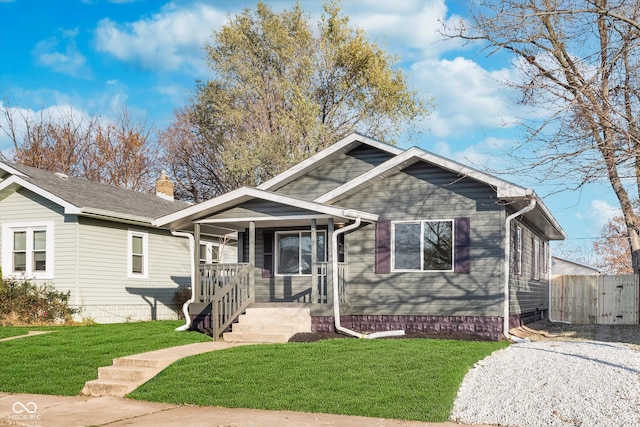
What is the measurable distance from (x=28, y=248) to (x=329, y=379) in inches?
495

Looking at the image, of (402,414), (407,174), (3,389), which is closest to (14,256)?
(3,389)

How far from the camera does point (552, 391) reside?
8828 mm

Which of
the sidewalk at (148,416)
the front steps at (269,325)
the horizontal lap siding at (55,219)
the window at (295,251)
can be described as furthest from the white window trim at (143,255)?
the sidewalk at (148,416)

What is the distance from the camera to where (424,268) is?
15.9 meters

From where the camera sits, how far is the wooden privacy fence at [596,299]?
22.4m

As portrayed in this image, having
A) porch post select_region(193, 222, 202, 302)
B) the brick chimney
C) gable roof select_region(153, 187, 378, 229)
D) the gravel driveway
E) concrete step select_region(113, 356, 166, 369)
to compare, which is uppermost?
the brick chimney

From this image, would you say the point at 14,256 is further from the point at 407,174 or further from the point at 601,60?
the point at 601,60

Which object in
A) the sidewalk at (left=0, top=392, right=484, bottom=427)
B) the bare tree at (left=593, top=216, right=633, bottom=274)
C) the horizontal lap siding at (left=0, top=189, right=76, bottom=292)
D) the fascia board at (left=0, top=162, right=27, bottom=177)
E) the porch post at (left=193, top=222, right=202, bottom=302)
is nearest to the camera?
the sidewalk at (left=0, top=392, right=484, bottom=427)

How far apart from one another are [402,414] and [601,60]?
6.82 metres

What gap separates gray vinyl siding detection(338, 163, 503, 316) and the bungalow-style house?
23mm

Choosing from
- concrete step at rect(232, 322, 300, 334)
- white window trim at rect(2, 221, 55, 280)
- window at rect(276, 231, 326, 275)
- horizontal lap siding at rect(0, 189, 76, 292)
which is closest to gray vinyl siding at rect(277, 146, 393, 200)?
window at rect(276, 231, 326, 275)

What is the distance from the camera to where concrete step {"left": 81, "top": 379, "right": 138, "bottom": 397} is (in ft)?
34.2

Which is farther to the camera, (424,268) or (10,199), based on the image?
(10,199)

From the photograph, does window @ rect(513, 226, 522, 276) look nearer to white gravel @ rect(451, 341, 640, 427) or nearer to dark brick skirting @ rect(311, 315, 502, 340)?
dark brick skirting @ rect(311, 315, 502, 340)
